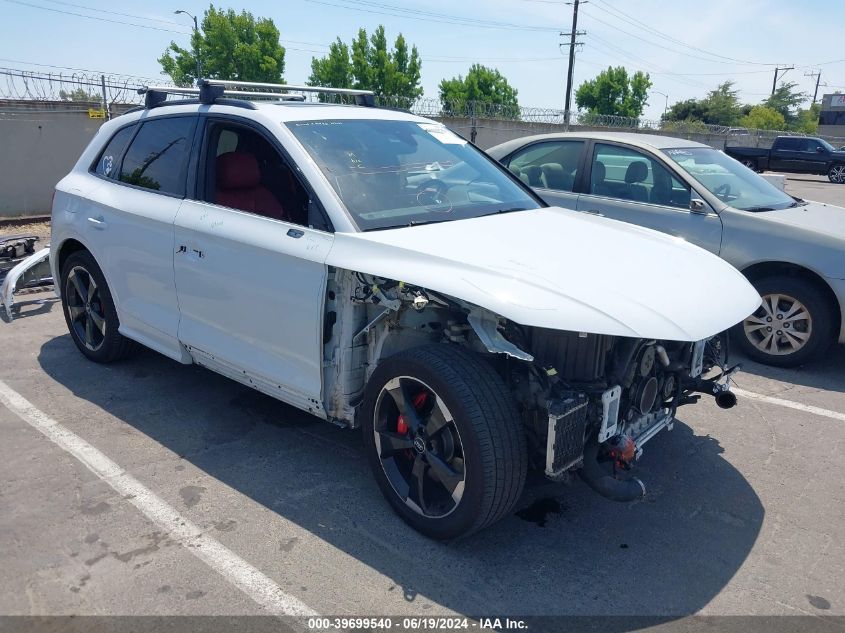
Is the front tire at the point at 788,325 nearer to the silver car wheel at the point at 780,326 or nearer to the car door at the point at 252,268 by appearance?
the silver car wheel at the point at 780,326

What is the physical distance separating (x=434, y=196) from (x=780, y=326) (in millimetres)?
3374

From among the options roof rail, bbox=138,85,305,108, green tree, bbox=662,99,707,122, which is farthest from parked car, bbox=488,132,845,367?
green tree, bbox=662,99,707,122

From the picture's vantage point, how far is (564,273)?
3.08 m

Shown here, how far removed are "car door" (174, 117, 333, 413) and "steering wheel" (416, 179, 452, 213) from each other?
637mm

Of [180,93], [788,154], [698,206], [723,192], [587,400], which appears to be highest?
[788,154]

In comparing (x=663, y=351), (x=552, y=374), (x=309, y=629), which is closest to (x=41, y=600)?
(x=309, y=629)

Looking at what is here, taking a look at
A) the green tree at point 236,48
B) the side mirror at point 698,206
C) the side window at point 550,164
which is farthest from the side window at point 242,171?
the green tree at point 236,48

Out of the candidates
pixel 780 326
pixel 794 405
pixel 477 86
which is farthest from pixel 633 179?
pixel 477 86

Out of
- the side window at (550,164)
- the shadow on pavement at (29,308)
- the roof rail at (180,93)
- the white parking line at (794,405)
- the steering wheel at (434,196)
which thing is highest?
the roof rail at (180,93)

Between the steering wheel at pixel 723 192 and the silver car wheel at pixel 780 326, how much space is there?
0.98m

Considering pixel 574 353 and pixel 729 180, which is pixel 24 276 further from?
pixel 729 180

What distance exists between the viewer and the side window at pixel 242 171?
414 centimetres

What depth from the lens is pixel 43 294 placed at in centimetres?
747

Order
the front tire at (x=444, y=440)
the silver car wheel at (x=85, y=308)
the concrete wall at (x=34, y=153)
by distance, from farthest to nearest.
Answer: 1. the concrete wall at (x=34, y=153)
2. the silver car wheel at (x=85, y=308)
3. the front tire at (x=444, y=440)
